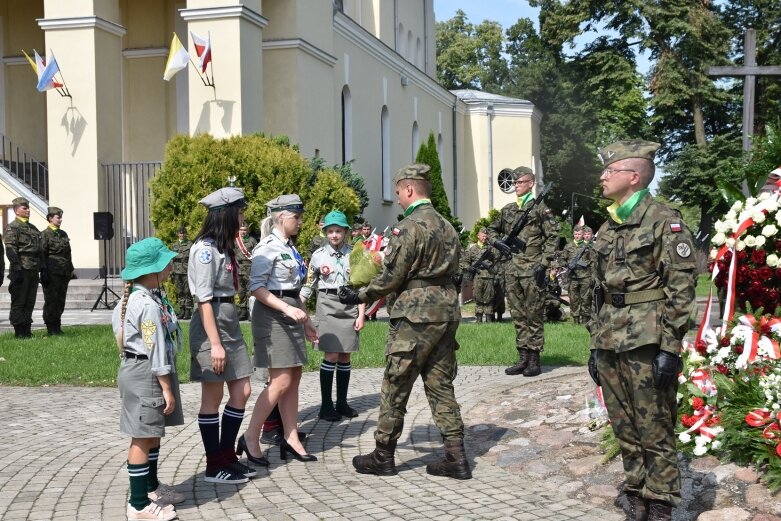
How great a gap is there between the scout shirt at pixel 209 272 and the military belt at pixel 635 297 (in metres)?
2.40

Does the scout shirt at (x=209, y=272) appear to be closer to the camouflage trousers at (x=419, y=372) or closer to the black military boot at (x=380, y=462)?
the camouflage trousers at (x=419, y=372)

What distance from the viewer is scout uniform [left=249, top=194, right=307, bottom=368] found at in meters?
6.39

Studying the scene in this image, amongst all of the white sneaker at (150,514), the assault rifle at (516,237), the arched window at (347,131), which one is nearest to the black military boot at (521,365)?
the assault rifle at (516,237)

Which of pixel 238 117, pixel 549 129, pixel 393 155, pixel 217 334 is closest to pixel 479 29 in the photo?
pixel 549 129

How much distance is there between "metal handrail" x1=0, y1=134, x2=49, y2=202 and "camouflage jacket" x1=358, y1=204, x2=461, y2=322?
1728 centimetres

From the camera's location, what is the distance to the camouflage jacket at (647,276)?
4723mm

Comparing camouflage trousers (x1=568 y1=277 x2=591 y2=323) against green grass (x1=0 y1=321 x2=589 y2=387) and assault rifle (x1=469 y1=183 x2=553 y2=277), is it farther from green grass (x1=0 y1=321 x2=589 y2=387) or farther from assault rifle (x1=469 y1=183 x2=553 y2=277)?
assault rifle (x1=469 y1=183 x2=553 y2=277)

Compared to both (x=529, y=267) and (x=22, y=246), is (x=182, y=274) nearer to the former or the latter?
(x=22, y=246)

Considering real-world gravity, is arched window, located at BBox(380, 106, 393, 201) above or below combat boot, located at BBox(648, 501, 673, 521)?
above

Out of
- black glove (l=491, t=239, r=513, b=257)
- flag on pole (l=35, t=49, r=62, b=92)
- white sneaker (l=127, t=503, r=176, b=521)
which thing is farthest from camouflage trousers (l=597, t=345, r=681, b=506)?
flag on pole (l=35, t=49, r=62, b=92)

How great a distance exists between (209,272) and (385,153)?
1100 inches

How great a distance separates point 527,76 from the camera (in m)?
55.2

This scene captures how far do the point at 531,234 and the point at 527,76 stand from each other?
47.1 m

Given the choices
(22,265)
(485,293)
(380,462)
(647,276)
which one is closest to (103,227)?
(22,265)
